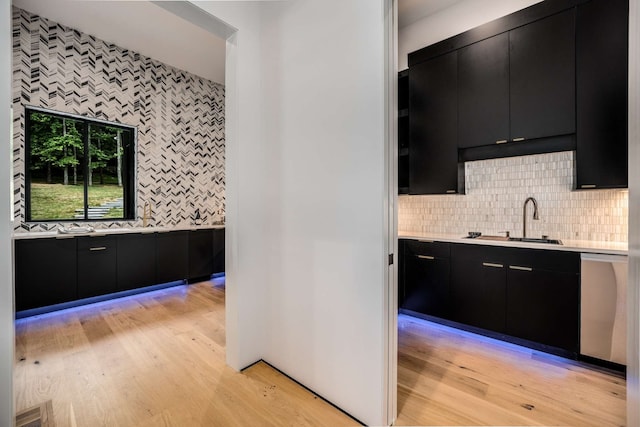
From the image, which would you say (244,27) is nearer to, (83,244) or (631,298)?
(631,298)

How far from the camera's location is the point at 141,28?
338 centimetres

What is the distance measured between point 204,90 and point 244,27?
3309mm

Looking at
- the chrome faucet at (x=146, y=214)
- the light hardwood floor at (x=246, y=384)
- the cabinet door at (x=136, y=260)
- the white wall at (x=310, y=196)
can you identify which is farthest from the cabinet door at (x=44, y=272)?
the white wall at (x=310, y=196)

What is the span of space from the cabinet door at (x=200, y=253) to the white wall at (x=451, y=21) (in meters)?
3.67

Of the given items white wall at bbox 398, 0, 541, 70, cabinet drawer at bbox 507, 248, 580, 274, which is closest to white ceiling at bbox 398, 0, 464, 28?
white wall at bbox 398, 0, 541, 70

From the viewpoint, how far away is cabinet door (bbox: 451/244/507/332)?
2422 mm

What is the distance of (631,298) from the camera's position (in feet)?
3.83

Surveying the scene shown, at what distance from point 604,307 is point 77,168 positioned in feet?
18.8

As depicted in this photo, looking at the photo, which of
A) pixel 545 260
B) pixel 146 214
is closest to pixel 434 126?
pixel 545 260

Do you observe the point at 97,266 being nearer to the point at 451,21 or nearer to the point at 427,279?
the point at 427,279

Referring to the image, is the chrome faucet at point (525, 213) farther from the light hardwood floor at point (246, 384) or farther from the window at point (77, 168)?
the window at point (77, 168)

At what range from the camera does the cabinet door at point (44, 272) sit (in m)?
2.79

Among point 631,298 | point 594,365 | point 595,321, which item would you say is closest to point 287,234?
point 631,298

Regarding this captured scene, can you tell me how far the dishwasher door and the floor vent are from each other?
3.48m
